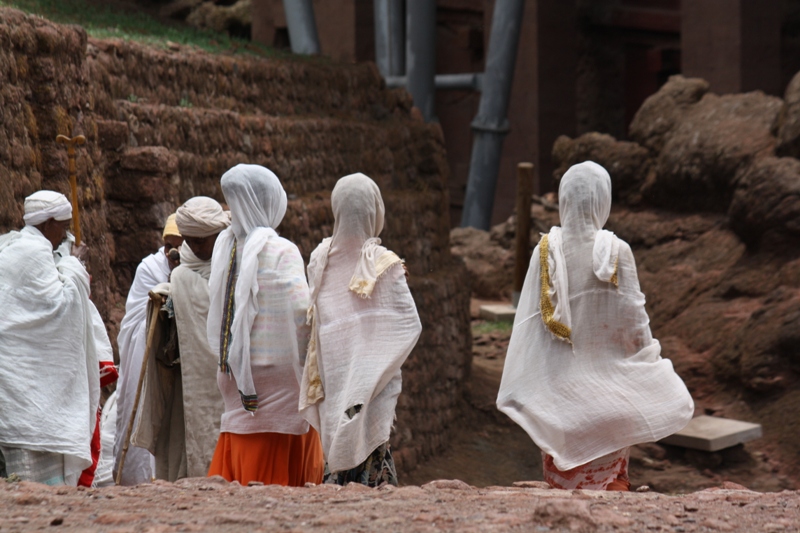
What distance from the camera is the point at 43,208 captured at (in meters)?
5.19

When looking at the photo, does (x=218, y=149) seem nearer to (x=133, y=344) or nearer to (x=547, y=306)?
(x=133, y=344)

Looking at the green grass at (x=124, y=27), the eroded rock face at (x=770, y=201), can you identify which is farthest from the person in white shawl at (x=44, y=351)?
the eroded rock face at (x=770, y=201)

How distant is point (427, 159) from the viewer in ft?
38.1

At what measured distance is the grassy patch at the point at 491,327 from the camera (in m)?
13.9

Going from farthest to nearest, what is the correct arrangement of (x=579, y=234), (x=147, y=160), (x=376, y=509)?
(x=147, y=160) → (x=579, y=234) → (x=376, y=509)

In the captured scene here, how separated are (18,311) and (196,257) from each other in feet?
2.95

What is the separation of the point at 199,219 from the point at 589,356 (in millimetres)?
1987

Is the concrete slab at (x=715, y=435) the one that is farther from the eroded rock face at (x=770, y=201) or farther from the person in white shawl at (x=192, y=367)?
the person in white shawl at (x=192, y=367)

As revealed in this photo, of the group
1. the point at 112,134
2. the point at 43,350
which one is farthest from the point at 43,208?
the point at 112,134

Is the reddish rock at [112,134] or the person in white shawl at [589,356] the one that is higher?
the reddish rock at [112,134]

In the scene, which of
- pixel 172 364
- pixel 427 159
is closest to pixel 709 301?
pixel 427 159

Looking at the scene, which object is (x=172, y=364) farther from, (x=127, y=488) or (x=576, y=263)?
(x=576, y=263)

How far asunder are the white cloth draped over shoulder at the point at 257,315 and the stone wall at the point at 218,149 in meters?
1.47

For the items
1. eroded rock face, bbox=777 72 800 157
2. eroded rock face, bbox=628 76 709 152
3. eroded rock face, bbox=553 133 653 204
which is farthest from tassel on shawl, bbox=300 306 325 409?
eroded rock face, bbox=628 76 709 152
